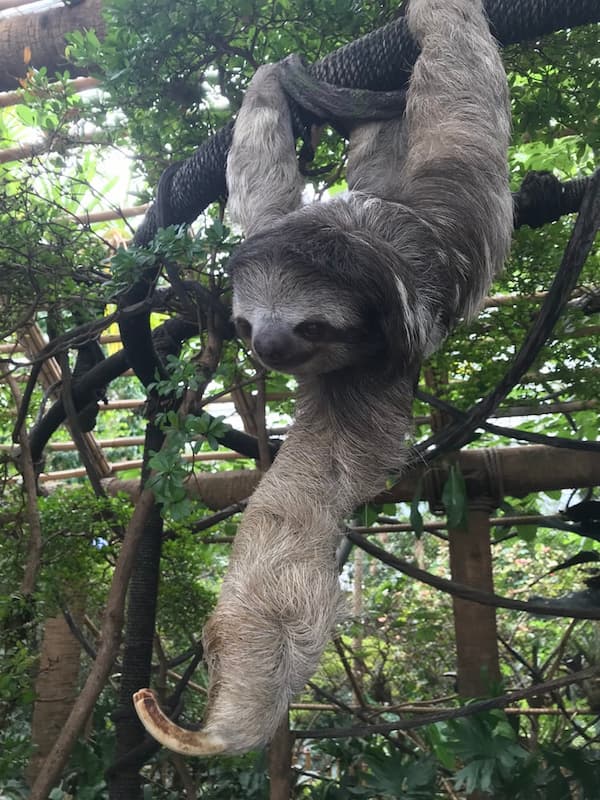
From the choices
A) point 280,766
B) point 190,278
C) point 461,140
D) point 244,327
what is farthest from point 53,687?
point 461,140

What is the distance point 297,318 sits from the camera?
217 cm

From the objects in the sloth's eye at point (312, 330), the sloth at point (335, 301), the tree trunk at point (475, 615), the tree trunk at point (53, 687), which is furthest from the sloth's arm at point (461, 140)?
the tree trunk at point (53, 687)

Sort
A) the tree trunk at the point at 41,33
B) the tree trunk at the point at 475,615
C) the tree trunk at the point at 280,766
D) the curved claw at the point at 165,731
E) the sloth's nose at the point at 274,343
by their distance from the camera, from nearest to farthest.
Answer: the curved claw at the point at 165,731 → the sloth's nose at the point at 274,343 → the tree trunk at the point at 280,766 → the tree trunk at the point at 475,615 → the tree trunk at the point at 41,33

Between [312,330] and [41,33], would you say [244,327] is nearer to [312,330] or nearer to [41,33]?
[312,330]

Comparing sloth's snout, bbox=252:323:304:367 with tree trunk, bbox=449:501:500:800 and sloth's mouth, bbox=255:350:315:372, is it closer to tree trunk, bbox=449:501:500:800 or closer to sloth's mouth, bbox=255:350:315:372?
sloth's mouth, bbox=255:350:315:372

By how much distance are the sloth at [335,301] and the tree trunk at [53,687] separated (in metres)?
2.36

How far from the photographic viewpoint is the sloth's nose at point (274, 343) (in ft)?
7.05

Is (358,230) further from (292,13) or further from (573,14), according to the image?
(292,13)

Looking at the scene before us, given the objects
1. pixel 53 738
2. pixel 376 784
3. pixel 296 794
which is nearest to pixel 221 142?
pixel 376 784

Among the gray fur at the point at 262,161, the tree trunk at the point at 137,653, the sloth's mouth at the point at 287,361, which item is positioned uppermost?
the gray fur at the point at 262,161

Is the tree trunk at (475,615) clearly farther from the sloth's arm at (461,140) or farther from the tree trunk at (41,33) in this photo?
the tree trunk at (41,33)

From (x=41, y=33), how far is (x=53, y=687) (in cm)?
420

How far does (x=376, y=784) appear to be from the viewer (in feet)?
14.3

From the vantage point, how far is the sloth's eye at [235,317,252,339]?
2349 millimetres
